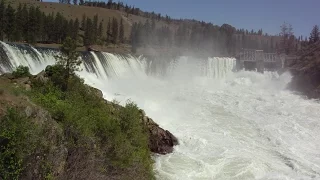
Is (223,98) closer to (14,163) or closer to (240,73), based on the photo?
(240,73)

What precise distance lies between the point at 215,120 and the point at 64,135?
65.3 ft

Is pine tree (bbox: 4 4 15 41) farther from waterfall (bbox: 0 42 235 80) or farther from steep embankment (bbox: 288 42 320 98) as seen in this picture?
steep embankment (bbox: 288 42 320 98)

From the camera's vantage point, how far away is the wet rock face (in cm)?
2062

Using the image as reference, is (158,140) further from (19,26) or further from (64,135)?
(19,26)

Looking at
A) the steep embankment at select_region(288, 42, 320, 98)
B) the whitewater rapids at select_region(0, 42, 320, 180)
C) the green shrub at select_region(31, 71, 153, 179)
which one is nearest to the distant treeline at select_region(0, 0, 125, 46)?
the whitewater rapids at select_region(0, 42, 320, 180)

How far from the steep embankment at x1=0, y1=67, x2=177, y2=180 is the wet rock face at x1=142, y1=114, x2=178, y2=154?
2.24 ft

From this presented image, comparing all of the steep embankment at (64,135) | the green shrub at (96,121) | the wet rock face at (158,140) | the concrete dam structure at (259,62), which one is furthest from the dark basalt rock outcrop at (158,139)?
the concrete dam structure at (259,62)

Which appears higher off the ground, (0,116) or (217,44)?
(217,44)

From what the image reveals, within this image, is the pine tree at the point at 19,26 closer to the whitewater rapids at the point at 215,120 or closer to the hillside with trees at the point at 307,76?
the whitewater rapids at the point at 215,120

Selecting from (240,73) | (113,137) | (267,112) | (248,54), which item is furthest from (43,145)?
(248,54)

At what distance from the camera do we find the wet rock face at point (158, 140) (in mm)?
20625

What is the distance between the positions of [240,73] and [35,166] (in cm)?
5912

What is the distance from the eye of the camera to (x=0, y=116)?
33.3 ft

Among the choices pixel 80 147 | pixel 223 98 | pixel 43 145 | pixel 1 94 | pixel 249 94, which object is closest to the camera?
pixel 43 145
